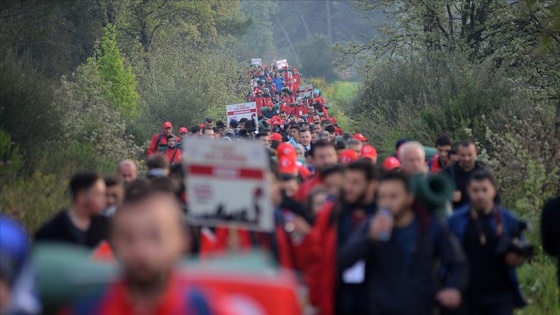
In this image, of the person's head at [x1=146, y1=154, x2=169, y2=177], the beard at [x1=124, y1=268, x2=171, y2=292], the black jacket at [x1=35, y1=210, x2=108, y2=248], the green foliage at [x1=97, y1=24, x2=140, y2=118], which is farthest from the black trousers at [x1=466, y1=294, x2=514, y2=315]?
the green foliage at [x1=97, y1=24, x2=140, y2=118]

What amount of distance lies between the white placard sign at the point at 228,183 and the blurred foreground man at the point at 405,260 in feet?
3.36

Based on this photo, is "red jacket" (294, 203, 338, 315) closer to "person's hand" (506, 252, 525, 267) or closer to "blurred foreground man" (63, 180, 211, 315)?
"person's hand" (506, 252, 525, 267)

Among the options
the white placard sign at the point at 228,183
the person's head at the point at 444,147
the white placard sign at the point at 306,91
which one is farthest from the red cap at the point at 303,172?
the white placard sign at the point at 306,91

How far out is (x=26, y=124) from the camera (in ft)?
59.4

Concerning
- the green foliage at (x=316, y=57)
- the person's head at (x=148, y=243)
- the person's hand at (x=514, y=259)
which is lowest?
the person's hand at (x=514, y=259)

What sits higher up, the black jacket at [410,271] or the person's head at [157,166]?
the person's head at [157,166]

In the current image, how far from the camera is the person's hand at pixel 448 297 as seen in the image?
277 inches

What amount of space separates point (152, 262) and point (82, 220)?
14.7 ft

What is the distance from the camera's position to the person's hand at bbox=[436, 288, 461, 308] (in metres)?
7.04

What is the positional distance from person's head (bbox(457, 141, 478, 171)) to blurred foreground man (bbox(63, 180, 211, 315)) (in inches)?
325

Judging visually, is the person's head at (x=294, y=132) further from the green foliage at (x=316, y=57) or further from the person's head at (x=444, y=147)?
the green foliage at (x=316, y=57)

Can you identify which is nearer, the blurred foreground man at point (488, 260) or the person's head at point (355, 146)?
the blurred foreground man at point (488, 260)

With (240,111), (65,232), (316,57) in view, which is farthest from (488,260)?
(316,57)

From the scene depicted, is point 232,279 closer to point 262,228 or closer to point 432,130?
point 262,228
